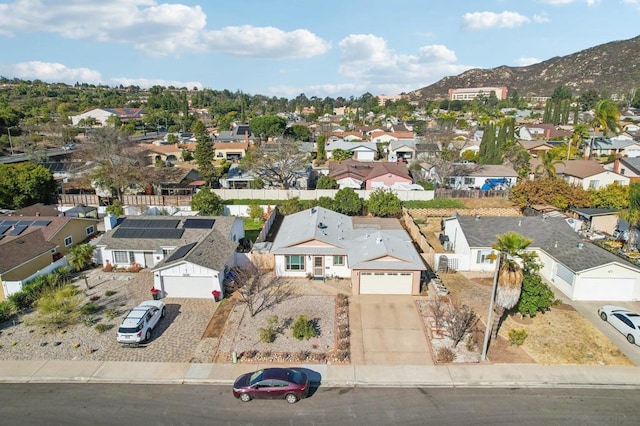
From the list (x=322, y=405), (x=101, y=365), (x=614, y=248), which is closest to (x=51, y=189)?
(x=101, y=365)

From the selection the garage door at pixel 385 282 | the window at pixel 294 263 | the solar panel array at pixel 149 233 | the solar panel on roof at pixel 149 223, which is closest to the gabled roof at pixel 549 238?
the garage door at pixel 385 282

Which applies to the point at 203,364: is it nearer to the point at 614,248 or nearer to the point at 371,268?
the point at 371,268

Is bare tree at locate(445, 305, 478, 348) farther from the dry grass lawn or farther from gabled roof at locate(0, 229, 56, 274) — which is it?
gabled roof at locate(0, 229, 56, 274)

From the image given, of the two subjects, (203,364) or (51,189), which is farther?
(51,189)

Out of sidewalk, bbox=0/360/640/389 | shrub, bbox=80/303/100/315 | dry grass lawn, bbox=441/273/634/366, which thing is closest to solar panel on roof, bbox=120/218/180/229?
shrub, bbox=80/303/100/315

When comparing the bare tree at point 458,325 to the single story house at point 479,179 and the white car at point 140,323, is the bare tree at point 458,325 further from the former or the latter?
the single story house at point 479,179
